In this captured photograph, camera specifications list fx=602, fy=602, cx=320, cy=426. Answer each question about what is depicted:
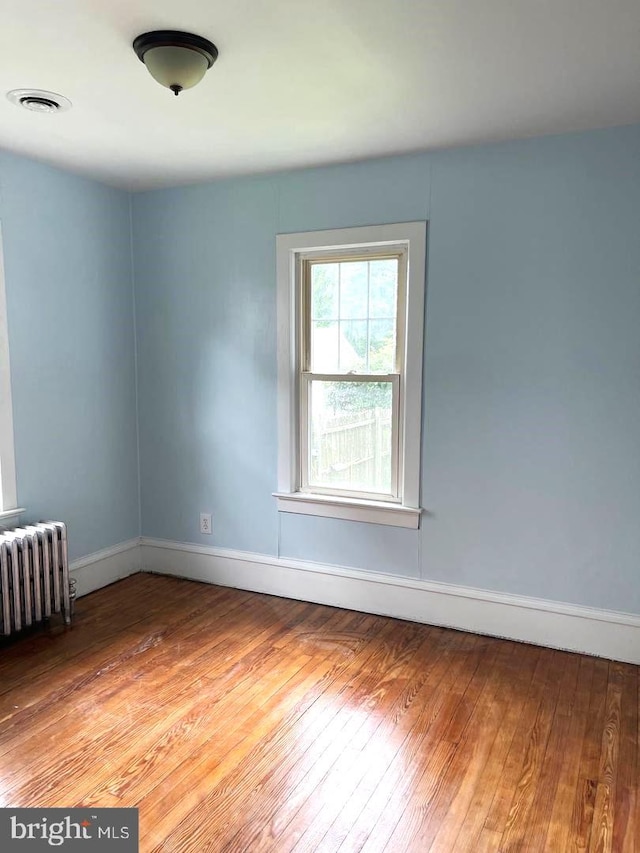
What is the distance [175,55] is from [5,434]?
2197 millimetres

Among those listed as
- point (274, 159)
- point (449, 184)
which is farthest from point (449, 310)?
point (274, 159)

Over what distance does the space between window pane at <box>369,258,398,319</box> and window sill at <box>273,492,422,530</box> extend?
1.09 meters

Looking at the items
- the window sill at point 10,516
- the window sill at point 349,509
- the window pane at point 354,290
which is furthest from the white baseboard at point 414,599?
the window pane at point 354,290

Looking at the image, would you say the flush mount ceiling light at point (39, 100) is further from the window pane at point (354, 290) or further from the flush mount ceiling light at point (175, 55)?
the window pane at point (354, 290)

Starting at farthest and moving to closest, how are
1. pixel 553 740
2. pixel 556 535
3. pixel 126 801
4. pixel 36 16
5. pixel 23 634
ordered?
pixel 23 634, pixel 556 535, pixel 553 740, pixel 126 801, pixel 36 16

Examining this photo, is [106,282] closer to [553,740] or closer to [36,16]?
[36,16]

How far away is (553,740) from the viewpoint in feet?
7.75

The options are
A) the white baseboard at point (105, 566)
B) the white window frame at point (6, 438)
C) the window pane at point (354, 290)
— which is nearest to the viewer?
the white window frame at point (6, 438)

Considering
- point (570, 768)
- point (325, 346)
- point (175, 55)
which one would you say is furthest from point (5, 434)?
point (570, 768)

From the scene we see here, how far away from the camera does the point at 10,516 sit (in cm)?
333

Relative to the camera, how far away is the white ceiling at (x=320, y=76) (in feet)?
6.16

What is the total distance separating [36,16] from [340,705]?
2.78 metres

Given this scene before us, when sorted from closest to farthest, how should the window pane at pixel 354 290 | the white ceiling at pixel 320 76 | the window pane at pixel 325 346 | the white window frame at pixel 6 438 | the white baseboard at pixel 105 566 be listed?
the white ceiling at pixel 320 76
the white window frame at pixel 6 438
the window pane at pixel 354 290
the window pane at pixel 325 346
the white baseboard at pixel 105 566

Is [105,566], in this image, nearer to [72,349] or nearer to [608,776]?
[72,349]
